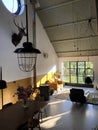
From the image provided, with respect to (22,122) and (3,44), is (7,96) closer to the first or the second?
(3,44)

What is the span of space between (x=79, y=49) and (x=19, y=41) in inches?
178

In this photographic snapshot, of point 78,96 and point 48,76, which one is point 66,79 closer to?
point 48,76

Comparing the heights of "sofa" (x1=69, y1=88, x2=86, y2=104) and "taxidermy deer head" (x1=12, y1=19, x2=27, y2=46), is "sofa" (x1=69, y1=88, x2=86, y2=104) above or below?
below

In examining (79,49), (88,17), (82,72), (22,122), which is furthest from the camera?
(82,72)

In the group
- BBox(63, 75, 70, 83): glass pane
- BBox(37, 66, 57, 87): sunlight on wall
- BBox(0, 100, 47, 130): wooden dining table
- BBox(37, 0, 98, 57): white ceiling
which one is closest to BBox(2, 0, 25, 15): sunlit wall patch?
Result: BBox(37, 0, 98, 57): white ceiling

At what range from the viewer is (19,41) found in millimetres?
6359

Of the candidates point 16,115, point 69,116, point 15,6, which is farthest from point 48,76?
point 16,115

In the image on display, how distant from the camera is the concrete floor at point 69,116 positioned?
4.40 metres

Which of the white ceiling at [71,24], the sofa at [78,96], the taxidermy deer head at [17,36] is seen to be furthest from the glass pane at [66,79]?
the taxidermy deer head at [17,36]

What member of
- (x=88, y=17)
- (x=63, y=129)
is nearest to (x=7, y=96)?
(x=63, y=129)

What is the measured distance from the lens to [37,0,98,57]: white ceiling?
677cm

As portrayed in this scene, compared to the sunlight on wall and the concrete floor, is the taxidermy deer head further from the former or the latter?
the concrete floor

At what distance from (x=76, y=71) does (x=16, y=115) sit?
26.9ft

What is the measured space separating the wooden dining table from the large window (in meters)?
7.26
